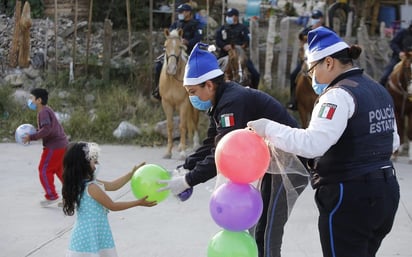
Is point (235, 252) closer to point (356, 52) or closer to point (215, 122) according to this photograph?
point (215, 122)

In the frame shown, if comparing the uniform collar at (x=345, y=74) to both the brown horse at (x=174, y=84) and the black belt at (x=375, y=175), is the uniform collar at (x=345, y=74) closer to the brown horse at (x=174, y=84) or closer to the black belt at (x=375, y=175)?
the black belt at (x=375, y=175)

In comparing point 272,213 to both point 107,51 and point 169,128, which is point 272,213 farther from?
point 107,51

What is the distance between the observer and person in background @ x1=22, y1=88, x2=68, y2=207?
23.4 ft

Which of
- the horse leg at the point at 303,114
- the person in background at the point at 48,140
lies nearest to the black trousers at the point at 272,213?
the person in background at the point at 48,140

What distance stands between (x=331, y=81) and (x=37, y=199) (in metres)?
5.15

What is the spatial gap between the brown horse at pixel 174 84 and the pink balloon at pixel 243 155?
671 centimetres

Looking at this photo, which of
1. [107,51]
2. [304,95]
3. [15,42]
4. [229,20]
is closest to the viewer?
[304,95]

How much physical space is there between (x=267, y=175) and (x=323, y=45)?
1.24m

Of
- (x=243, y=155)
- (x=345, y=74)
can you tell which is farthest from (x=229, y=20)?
(x=345, y=74)

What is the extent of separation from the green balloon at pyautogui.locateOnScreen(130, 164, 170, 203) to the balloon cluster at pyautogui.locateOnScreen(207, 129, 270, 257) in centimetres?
47

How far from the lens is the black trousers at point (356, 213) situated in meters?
3.36

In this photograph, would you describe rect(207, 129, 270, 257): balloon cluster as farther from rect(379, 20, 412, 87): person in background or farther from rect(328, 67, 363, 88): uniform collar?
rect(379, 20, 412, 87): person in background

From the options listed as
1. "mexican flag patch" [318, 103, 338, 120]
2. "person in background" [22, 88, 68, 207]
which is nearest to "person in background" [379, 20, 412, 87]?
"person in background" [22, 88, 68, 207]

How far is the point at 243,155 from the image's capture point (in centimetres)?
368
